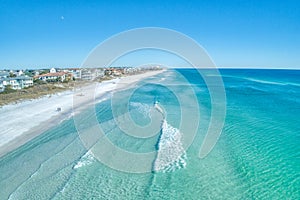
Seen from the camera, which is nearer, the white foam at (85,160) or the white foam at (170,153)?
the white foam at (170,153)

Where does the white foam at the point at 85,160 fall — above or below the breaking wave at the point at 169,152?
below

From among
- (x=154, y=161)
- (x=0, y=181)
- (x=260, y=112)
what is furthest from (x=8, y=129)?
(x=260, y=112)

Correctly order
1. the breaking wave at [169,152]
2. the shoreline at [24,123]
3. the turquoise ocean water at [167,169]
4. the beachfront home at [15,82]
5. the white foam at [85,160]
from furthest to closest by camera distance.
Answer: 1. the beachfront home at [15,82]
2. the shoreline at [24,123]
3. the white foam at [85,160]
4. the breaking wave at [169,152]
5. the turquoise ocean water at [167,169]

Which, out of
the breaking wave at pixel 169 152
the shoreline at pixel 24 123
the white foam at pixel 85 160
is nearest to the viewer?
the breaking wave at pixel 169 152

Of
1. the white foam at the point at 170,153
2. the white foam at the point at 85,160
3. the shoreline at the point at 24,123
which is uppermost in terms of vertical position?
the white foam at the point at 170,153

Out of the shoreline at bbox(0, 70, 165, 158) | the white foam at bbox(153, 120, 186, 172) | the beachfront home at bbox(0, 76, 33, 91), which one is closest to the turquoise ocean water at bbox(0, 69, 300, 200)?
the white foam at bbox(153, 120, 186, 172)

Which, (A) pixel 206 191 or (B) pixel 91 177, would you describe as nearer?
(A) pixel 206 191

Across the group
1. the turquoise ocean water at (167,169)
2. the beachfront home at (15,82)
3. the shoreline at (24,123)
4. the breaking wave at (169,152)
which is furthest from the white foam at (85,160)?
the beachfront home at (15,82)

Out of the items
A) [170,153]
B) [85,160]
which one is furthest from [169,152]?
[85,160]

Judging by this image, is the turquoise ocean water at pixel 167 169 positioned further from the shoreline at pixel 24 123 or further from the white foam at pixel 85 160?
the shoreline at pixel 24 123

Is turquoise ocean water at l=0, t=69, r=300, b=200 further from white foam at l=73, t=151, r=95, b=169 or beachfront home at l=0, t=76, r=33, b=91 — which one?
beachfront home at l=0, t=76, r=33, b=91

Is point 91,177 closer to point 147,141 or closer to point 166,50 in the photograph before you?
point 147,141
